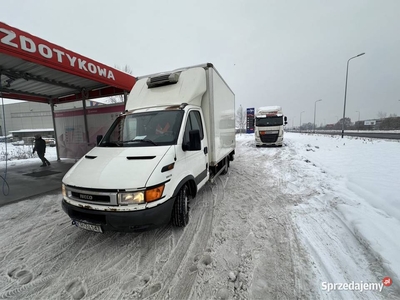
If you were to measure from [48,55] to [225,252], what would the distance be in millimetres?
6079

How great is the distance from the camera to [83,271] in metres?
2.27

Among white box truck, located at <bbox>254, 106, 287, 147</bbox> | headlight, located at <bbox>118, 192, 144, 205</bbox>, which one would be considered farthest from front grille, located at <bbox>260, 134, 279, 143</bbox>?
headlight, located at <bbox>118, 192, 144, 205</bbox>

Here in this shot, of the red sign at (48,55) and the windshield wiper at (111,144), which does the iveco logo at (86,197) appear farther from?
the red sign at (48,55)

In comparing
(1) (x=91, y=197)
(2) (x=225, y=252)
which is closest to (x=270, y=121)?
(2) (x=225, y=252)

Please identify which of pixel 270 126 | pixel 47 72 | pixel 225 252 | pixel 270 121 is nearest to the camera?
pixel 225 252

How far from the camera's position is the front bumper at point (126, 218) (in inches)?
89.7

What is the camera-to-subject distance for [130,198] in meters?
2.29

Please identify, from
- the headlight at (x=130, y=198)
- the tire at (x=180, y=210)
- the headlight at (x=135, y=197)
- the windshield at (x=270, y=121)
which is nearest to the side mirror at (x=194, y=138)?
the tire at (x=180, y=210)

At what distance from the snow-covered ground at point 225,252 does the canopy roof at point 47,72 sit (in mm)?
3742

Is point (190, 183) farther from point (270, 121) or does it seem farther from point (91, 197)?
point (270, 121)

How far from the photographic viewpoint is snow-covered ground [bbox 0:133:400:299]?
1.98 metres

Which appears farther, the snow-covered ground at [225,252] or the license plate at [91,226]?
the license plate at [91,226]

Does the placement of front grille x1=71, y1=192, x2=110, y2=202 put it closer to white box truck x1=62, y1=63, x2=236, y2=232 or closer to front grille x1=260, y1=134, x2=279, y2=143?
white box truck x1=62, y1=63, x2=236, y2=232

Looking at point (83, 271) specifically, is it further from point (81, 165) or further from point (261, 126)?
point (261, 126)
